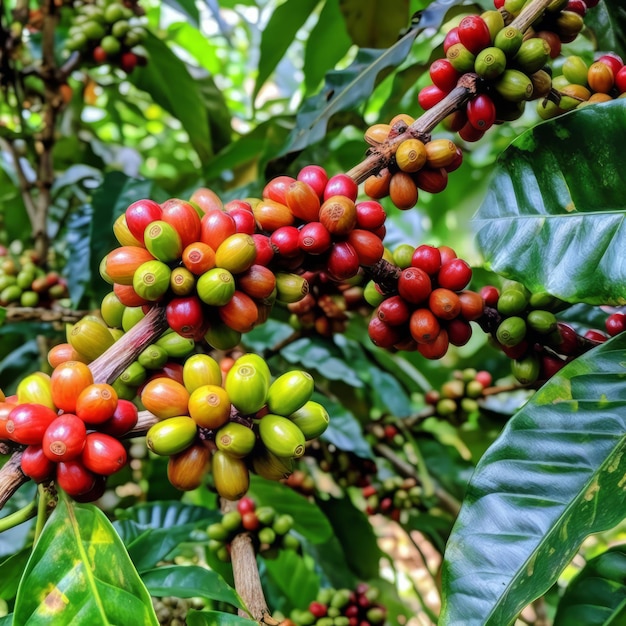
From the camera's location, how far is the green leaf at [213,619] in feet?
2.15

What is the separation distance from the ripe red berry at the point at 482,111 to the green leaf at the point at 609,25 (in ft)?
1.46

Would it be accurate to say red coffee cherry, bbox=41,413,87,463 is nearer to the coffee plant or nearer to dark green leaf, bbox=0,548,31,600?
the coffee plant

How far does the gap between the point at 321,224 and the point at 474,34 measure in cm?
30

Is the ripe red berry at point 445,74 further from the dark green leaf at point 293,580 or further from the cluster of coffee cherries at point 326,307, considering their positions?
the dark green leaf at point 293,580

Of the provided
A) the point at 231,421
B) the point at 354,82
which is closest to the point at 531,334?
the point at 231,421

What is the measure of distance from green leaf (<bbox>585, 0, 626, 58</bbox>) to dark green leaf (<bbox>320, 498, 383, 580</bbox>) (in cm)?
108

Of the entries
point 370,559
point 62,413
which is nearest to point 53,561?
point 62,413

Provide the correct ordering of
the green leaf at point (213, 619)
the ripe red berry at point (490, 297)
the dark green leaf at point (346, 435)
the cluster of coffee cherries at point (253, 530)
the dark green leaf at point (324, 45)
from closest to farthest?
the green leaf at point (213, 619)
the ripe red berry at point (490, 297)
the cluster of coffee cherries at point (253, 530)
the dark green leaf at point (346, 435)
the dark green leaf at point (324, 45)

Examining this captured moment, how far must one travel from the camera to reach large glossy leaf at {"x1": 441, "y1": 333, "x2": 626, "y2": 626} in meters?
0.61

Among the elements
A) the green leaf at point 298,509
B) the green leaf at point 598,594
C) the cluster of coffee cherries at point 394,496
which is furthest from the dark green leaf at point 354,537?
the green leaf at point 598,594

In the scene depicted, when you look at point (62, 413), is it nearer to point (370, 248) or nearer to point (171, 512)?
point (370, 248)

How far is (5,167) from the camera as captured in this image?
2.03 m

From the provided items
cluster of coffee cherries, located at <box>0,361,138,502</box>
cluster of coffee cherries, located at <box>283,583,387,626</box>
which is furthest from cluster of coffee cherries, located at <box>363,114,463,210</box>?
cluster of coffee cherries, located at <box>283,583,387,626</box>

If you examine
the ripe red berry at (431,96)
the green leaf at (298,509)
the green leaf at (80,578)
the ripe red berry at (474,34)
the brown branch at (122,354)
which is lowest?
the green leaf at (298,509)
